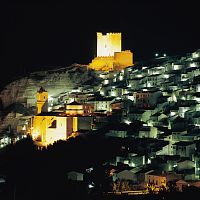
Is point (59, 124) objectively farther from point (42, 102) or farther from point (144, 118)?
point (42, 102)

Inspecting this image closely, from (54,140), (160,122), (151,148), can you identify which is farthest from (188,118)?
(54,140)

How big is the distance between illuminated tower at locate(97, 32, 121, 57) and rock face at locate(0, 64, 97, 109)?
5.66 feet

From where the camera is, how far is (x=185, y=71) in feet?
132

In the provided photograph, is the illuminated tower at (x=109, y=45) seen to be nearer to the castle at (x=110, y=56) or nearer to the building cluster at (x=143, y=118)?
the castle at (x=110, y=56)

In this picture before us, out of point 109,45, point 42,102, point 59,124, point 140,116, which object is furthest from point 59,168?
point 109,45

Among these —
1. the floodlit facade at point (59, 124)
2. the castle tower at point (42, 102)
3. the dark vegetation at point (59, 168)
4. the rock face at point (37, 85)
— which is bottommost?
A: the dark vegetation at point (59, 168)

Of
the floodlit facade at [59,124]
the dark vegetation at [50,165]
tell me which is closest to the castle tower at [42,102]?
the floodlit facade at [59,124]

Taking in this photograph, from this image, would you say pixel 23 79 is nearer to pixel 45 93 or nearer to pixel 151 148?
pixel 45 93

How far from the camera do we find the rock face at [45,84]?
45.3m

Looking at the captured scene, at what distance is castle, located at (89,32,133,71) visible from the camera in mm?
46125

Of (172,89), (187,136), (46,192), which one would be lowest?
(46,192)

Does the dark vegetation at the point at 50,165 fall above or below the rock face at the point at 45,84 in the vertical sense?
below

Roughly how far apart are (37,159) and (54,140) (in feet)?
9.43

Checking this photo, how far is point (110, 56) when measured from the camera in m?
46.7
